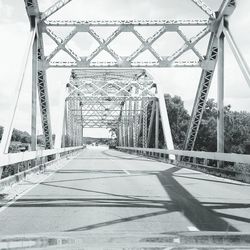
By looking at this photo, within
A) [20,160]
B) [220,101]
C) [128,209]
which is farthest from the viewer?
[220,101]

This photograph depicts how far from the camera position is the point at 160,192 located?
40.5 ft

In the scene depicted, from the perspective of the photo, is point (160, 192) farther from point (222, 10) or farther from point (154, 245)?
point (222, 10)

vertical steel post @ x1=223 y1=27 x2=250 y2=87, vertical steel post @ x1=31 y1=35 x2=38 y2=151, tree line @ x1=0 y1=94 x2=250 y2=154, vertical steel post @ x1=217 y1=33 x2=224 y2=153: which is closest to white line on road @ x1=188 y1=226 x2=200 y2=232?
vertical steel post @ x1=223 y1=27 x2=250 y2=87

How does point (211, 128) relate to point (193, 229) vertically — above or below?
above

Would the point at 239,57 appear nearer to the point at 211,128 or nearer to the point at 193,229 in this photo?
the point at 193,229

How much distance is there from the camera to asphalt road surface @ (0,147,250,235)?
7516 millimetres

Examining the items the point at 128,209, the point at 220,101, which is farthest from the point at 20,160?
the point at 220,101

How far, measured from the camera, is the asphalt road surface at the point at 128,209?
7.52m

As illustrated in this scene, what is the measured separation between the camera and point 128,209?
9.41 meters

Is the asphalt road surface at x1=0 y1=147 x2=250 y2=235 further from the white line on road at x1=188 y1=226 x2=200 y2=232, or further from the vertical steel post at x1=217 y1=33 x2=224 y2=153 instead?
the vertical steel post at x1=217 y1=33 x2=224 y2=153

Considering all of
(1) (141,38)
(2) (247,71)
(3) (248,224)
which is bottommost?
(3) (248,224)

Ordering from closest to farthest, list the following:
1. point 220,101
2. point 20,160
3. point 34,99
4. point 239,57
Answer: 1. point 20,160
2. point 239,57
3. point 220,101
4. point 34,99

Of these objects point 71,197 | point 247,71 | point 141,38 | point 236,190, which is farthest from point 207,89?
point 71,197

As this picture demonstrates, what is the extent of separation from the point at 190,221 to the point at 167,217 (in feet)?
1.83
